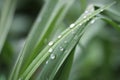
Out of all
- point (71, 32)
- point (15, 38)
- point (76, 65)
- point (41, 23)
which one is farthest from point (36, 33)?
point (15, 38)

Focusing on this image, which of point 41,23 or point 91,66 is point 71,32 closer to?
point 41,23

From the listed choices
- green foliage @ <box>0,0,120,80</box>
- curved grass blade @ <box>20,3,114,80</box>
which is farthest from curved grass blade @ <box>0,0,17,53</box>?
curved grass blade @ <box>20,3,114,80</box>

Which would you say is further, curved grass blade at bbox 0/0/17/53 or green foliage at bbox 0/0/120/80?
curved grass blade at bbox 0/0/17/53

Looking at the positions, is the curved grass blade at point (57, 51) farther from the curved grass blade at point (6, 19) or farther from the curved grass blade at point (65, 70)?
the curved grass blade at point (6, 19)

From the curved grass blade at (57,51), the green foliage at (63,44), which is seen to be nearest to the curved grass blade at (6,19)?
the green foliage at (63,44)

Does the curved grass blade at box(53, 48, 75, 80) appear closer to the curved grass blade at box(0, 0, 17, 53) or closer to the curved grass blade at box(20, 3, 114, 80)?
the curved grass blade at box(20, 3, 114, 80)

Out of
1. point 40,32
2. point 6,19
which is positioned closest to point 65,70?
point 40,32

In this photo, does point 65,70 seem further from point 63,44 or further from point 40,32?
point 40,32
